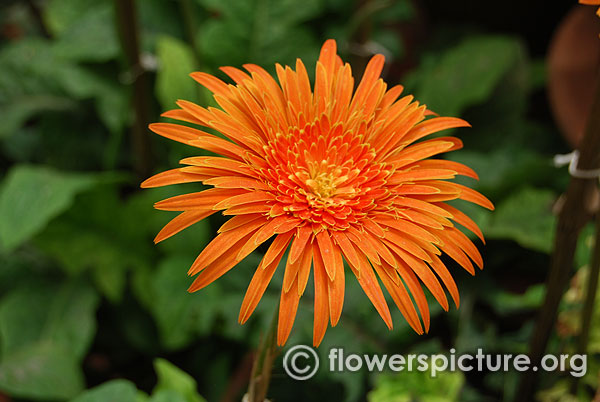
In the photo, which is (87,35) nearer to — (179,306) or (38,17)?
(38,17)

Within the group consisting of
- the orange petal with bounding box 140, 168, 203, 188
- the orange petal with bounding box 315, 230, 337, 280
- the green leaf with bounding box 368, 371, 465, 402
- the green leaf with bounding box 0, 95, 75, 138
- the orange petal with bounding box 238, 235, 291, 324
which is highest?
the green leaf with bounding box 0, 95, 75, 138

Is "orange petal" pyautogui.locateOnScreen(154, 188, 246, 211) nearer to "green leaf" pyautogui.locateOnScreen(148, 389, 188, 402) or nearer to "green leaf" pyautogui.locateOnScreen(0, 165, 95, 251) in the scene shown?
"green leaf" pyautogui.locateOnScreen(148, 389, 188, 402)

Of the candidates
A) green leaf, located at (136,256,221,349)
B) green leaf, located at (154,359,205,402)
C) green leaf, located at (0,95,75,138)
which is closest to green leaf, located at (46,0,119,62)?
green leaf, located at (0,95,75,138)

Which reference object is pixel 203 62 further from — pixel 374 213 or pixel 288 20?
pixel 374 213

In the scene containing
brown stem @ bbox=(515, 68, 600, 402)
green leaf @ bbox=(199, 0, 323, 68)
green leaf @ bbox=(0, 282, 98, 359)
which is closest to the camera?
brown stem @ bbox=(515, 68, 600, 402)

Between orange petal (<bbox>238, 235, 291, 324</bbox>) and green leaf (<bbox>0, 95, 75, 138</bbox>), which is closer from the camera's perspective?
orange petal (<bbox>238, 235, 291, 324</bbox>)

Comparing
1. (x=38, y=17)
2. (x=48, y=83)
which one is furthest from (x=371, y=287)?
(x=38, y=17)

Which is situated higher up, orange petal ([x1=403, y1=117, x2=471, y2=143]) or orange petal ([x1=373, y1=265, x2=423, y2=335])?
orange petal ([x1=403, y1=117, x2=471, y2=143])
